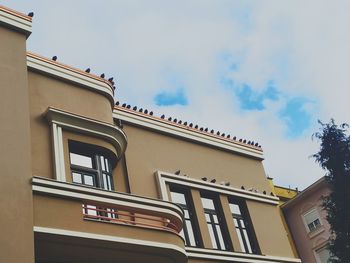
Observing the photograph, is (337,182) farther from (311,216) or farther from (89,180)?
(311,216)

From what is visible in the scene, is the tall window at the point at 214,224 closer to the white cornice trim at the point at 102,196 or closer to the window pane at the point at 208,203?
the window pane at the point at 208,203

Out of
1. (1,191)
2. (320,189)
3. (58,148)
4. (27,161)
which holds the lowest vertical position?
(1,191)

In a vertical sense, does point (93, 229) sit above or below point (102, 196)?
below

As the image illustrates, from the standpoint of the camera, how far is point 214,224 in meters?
14.5

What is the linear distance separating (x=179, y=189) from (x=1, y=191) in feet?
21.2

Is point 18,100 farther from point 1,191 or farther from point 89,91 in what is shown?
point 89,91

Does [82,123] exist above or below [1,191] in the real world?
above

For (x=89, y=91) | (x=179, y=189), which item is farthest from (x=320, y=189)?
(x=89, y=91)

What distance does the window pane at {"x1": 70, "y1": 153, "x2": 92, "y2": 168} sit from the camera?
12.0 metres

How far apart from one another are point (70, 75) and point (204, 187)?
198 inches

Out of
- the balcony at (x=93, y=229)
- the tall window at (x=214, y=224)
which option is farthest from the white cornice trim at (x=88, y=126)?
the tall window at (x=214, y=224)

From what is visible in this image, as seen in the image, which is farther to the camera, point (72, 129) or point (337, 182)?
point (337, 182)

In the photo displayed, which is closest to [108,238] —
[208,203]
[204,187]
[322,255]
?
[204,187]

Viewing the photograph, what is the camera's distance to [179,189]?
1440 centimetres
